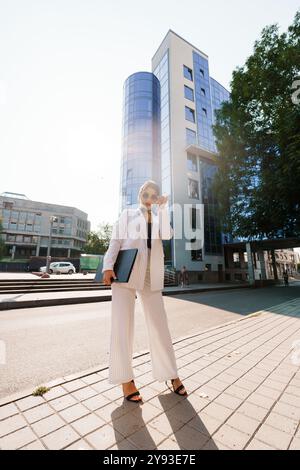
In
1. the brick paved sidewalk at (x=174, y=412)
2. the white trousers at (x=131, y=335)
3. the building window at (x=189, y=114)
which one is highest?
the building window at (x=189, y=114)

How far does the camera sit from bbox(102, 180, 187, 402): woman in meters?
2.14

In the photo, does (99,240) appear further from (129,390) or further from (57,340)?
(129,390)

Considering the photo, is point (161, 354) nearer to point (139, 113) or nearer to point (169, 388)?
point (169, 388)

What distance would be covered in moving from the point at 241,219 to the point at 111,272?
19.9m

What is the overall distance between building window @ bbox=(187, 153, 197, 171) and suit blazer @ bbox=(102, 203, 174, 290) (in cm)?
2991

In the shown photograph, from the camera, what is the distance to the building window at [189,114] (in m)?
31.9

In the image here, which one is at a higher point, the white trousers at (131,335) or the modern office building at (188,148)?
the modern office building at (188,148)

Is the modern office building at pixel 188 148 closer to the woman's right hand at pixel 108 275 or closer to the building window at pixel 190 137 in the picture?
the building window at pixel 190 137

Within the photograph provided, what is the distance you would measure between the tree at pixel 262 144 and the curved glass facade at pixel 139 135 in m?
17.7

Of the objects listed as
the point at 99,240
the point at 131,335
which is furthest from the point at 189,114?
the point at 131,335

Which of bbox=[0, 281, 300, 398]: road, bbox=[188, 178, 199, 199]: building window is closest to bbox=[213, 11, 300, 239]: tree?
bbox=[188, 178, 199, 199]: building window

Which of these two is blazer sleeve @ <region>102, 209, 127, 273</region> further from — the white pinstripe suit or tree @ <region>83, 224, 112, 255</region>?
tree @ <region>83, 224, 112, 255</region>

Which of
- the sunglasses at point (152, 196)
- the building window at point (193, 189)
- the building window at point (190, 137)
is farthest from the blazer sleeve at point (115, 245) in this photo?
the building window at point (190, 137)

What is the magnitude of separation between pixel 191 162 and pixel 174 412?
105ft
